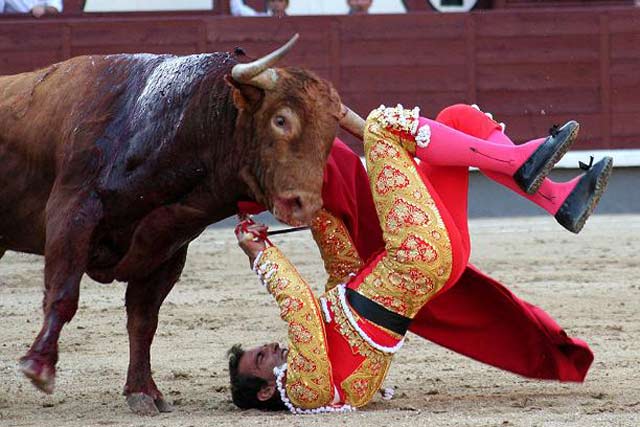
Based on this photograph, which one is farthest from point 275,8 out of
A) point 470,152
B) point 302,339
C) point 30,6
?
point 302,339

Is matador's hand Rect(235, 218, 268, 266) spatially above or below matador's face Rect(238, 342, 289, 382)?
above

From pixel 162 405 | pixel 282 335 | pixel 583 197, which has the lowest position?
pixel 282 335

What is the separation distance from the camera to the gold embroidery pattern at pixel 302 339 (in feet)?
12.6

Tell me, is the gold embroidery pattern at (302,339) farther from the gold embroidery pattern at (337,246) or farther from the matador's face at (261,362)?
the gold embroidery pattern at (337,246)

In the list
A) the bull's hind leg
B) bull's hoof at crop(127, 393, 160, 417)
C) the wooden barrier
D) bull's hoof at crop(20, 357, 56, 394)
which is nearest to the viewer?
bull's hoof at crop(20, 357, 56, 394)

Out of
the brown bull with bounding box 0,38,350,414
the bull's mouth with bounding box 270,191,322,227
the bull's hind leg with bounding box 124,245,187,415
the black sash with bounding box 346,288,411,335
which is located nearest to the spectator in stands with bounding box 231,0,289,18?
the bull's hind leg with bounding box 124,245,187,415

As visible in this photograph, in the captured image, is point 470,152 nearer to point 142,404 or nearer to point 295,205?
point 295,205

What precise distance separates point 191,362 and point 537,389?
1260 mm

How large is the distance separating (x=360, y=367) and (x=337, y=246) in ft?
1.35

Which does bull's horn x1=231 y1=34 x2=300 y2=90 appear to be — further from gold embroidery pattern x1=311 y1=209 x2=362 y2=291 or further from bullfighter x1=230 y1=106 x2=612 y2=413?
gold embroidery pattern x1=311 y1=209 x2=362 y2=291

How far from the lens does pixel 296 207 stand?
3.62 meters

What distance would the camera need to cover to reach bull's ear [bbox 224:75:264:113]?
12.0ft

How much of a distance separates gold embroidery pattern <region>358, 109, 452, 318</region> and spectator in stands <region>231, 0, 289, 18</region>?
5.73 meters

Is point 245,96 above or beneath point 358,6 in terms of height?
above
